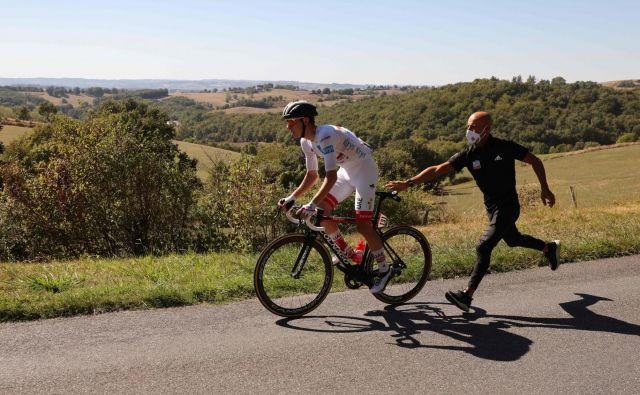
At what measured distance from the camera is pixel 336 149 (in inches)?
210

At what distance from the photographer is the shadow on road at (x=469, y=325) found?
451 cm

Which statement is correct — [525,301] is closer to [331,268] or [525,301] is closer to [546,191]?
[546,191]

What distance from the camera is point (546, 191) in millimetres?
6039

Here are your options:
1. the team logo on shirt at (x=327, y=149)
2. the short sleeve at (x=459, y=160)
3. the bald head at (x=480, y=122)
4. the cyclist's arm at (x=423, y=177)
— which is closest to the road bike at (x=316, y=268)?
the cyclist's arm at (x=423, y=177)

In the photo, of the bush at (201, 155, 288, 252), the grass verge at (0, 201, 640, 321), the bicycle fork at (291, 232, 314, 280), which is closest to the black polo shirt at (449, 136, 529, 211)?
the grass verge at (0, 201, 640, 321)

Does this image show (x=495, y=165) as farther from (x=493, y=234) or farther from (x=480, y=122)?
(x=493, y=234)

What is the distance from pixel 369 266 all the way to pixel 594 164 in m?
76.5

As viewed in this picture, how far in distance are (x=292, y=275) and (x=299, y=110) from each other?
5.92 ft

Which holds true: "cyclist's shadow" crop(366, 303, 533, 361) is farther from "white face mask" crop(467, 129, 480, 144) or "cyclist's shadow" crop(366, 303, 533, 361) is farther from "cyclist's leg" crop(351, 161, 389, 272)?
"white face mask" crop(467, 129, 480, 144)

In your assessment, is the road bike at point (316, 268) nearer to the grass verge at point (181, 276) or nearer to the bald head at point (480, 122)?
the grass verge at point (181, 276)

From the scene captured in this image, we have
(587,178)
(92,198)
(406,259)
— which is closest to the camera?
(406,259)

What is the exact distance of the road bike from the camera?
532 cm

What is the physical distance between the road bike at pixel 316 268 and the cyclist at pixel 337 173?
10 cm

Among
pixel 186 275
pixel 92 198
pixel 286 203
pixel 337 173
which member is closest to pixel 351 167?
pixel 337 173
